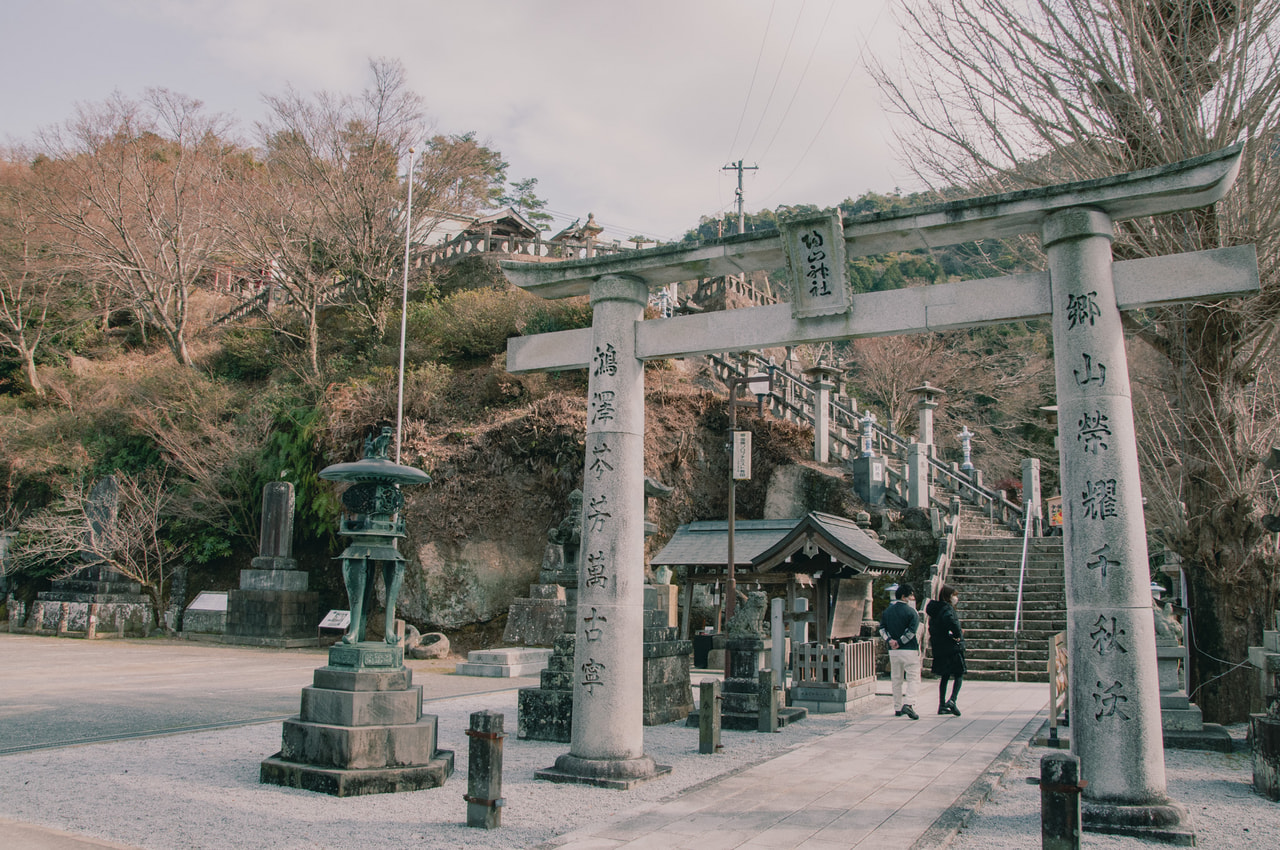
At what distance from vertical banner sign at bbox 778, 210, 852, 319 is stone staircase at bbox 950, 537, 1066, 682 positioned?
1227cm

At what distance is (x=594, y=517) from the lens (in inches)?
283

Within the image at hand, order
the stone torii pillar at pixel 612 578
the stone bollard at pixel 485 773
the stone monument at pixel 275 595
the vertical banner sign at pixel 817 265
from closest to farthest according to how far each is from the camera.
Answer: the stone bollard at pixel 485 773 < the vertical banner sign at pixel 817 265 < the stone torii pillar at pixel 612 578 < the stone monument at pixel 275 595

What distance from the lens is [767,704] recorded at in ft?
33.3

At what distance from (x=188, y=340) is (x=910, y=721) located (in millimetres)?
30612

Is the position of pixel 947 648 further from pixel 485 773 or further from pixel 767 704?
pixel 485 773

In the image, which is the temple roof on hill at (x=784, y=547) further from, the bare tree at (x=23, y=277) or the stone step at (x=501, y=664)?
the bare tree at (x=23, y=277)

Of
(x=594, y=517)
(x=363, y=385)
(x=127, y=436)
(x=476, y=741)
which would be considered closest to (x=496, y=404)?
(x=363, y=385)

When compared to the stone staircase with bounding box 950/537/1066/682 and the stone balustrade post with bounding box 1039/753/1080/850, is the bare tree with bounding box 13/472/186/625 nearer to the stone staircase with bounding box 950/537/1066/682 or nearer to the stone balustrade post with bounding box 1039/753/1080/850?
the stone staircase with bounding box 950/537/1066/682

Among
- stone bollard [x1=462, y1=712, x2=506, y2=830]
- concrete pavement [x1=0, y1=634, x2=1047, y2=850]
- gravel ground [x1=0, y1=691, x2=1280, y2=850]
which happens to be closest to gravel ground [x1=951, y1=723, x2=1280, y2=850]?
gravel ground [x1=0, y1=691, x2=1280, y2=850]

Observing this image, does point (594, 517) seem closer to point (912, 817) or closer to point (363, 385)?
point (912, 817)

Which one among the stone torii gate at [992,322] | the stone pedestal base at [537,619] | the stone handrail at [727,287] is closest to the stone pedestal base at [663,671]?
the stone torii gate at [992,322]

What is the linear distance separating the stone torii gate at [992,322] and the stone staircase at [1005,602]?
455 inches

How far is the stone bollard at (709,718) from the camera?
8.38m

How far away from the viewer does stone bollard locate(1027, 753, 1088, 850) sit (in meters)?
4.58
